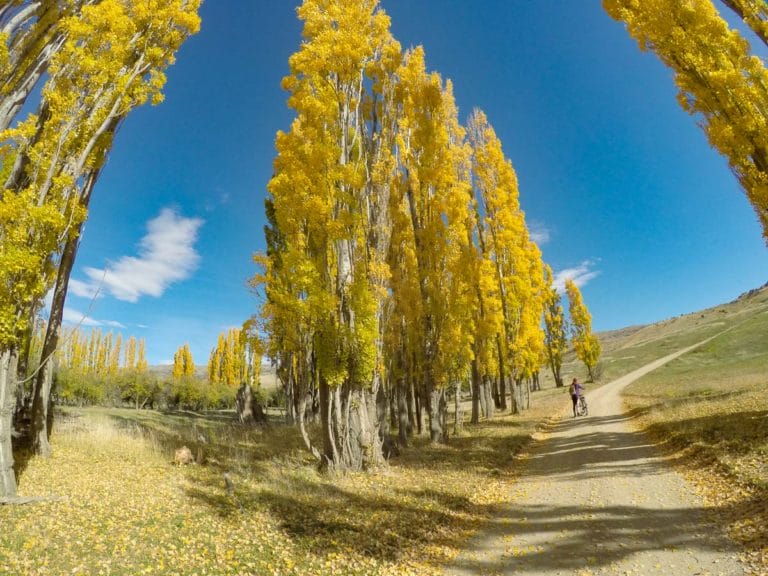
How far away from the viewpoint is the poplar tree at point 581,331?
A: 1609 inches

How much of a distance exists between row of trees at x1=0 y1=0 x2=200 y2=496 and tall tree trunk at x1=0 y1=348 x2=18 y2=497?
0.02 m

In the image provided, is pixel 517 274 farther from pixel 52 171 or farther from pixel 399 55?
pixel 52 171

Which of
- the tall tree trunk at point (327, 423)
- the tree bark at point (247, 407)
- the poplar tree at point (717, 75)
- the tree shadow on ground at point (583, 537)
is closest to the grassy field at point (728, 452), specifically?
the tree shadow on ground at point (583, 537)

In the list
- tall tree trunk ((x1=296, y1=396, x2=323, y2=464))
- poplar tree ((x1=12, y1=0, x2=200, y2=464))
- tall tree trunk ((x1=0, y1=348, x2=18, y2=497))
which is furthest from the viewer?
tall tree trunk ((x1=296, y1=396, x2=323, y2=464))

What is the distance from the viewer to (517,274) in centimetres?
2189

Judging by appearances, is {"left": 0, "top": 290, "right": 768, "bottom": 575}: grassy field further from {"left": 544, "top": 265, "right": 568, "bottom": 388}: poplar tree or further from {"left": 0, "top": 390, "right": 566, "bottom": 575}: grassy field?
{"left": 544, "top": 265, "right": 568, "bottom": 388}: poplar tree

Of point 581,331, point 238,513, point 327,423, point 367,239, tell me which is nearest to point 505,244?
point 367,239

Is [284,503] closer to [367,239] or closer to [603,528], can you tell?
[603,528]

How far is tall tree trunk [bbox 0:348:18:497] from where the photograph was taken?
6621 millimetres

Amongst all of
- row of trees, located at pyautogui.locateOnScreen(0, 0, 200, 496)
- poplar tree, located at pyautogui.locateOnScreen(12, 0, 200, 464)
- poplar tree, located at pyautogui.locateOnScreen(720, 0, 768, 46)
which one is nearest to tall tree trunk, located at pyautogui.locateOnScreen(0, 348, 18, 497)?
row of trees, located at pyautogui.locateOnScreen(0, 0, 200, 496)

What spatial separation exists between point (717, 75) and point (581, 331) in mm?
36196

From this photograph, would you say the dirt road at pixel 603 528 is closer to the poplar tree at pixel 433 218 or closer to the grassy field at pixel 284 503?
the grassy field at pixel 284 503

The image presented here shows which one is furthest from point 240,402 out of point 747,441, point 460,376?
point 747,441

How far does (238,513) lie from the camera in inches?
262
